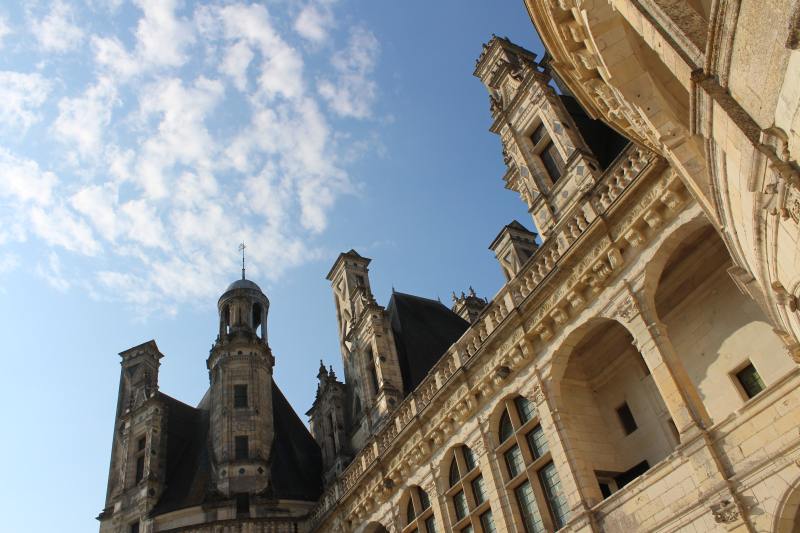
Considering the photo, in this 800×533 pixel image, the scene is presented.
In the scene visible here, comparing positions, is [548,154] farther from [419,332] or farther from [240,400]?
[240,400]

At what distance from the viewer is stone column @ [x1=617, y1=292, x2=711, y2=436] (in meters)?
10.0

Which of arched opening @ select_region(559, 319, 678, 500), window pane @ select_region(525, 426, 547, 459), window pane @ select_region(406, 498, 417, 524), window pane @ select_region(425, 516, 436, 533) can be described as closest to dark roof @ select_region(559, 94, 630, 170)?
arched opening @ select_region(559, 319, 678, 500)

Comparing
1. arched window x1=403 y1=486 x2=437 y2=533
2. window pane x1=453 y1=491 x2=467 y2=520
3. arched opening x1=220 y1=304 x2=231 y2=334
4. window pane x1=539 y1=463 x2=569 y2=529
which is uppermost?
arched opening x1=220 y1=304 x2=231 y2=334

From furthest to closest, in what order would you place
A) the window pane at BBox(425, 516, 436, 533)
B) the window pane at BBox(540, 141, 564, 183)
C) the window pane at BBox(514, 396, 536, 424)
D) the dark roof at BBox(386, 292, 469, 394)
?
the dark roof at BBox(386, 292, 469, 394), the window pane at BBox(540, 141, 564, 183), the window pane at BBox(425, 516, 436, 533), the window pane at BBox(514, 396, 536, 424)

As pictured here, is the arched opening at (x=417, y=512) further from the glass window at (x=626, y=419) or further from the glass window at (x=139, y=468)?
the glass window at (x=139, y=468)

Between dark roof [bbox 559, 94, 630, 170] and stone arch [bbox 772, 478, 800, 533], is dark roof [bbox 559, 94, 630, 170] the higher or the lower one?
the higher one

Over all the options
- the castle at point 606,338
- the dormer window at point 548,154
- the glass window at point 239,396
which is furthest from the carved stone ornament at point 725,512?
the glass window at point 239,396

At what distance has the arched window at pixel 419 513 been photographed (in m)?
15.7

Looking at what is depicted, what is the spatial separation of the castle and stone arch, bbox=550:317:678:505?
0.04 meters

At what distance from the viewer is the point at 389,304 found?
26.1 metres

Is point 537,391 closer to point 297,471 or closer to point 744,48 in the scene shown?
point 744,48

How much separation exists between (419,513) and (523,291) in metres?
5.87

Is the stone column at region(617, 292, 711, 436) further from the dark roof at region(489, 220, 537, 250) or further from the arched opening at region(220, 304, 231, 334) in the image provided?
the arched opening at region(220, 304, 231, 334)

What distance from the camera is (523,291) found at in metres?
14.0
